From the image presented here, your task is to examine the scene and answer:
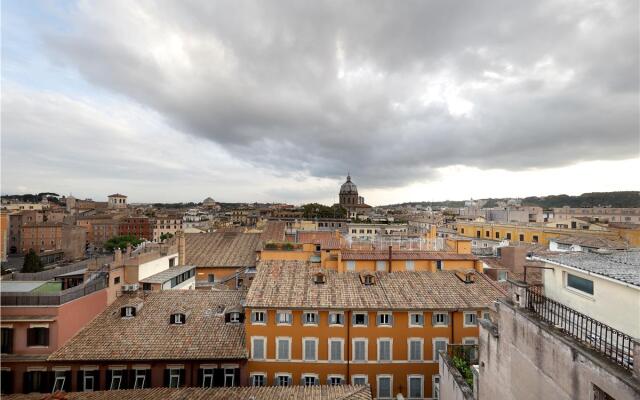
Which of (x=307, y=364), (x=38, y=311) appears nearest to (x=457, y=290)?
(x=307, y=364)

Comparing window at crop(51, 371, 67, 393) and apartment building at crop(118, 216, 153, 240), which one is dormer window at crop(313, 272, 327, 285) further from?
apartment building at crop(118, 216, 153, 240)

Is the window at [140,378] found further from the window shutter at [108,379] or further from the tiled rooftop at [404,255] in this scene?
the tiled rooftop at [404,255]

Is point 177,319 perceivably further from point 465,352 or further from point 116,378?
point 465,352

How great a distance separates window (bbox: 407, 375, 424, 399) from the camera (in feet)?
75.1

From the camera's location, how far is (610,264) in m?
9.62

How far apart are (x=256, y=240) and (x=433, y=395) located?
31.4 m

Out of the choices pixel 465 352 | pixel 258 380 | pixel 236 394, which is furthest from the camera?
pixel 258 380

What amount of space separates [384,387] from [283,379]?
6726 mm

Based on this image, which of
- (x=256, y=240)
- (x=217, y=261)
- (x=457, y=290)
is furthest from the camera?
(x=256, y=240)

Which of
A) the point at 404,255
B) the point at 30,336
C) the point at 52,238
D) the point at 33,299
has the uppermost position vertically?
the point at 404,255

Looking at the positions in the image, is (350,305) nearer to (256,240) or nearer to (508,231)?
(256,240)

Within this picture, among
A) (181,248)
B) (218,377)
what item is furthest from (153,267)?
(218,377)

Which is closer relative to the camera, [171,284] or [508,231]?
[171,284]

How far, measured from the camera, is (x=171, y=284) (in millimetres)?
31391
